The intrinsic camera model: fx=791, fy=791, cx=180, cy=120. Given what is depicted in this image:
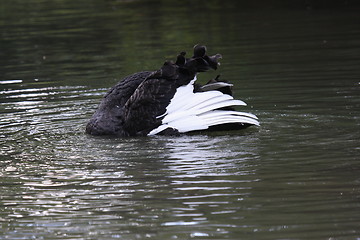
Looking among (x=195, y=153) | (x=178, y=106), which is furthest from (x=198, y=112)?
(x=195, y=153)

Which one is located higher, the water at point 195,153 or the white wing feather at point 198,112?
the white wing feather at point 198,112

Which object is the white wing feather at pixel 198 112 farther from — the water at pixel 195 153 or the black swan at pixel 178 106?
the water at pixel 195 153

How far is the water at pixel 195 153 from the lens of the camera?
226 inches

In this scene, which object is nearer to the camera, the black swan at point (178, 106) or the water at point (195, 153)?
the water at point (195, 153)

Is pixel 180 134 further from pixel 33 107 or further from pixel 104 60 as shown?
pixel 104 60

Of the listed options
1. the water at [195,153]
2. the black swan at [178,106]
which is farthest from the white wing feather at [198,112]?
the water at [195,153]

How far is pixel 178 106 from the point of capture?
852cm

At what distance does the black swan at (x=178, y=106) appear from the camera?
8.30 m

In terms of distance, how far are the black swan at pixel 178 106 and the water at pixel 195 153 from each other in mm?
173

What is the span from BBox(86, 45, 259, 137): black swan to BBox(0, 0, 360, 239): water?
17cm

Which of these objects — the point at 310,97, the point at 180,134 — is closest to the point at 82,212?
the point at 180,134

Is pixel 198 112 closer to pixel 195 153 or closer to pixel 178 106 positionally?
pixel 178 106

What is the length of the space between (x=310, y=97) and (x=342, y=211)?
14.3 feet

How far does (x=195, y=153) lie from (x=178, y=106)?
3.23 ft
